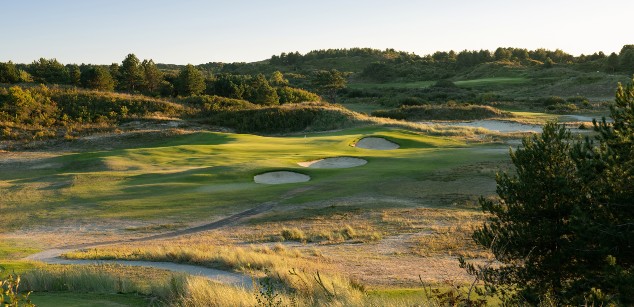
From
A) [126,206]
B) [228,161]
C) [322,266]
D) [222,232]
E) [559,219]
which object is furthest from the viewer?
[228,161]

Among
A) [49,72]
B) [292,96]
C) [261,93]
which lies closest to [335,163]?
[261,93]

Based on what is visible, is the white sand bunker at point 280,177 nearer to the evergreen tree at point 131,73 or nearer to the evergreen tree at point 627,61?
the evergreen tree at point 131,73

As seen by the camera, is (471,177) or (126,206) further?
(471,177)

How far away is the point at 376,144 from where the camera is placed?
43.8 meters

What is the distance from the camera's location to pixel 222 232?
22.0 m

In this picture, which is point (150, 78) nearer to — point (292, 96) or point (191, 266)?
point (292, 96)

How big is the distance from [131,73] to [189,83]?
348 inches

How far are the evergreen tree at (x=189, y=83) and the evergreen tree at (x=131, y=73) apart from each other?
597 cm

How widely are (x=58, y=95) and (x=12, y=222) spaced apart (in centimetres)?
4646

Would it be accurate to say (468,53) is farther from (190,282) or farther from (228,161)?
(190,282)

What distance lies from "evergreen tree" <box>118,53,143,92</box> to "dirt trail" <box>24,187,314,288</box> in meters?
58.8

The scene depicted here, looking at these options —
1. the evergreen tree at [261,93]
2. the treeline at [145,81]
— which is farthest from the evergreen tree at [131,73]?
the evergreen tree at [261,93]

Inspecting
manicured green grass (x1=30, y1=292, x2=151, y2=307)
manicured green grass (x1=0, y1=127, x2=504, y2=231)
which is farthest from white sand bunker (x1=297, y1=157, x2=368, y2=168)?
manicured green grass (x1=30, y1=292, x2=151, y2=307)

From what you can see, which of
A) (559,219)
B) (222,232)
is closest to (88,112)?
(222,232)
